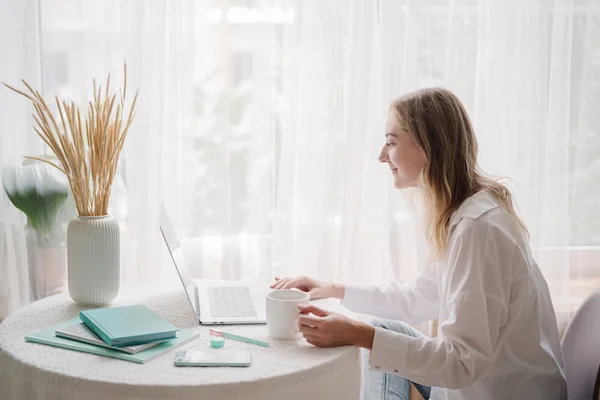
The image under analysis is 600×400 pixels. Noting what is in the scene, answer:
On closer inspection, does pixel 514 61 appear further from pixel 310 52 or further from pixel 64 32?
pixel 64 32

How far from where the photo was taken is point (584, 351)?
59.1 inches

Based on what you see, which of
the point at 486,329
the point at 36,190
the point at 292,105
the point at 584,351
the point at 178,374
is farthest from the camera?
the point at 292,105

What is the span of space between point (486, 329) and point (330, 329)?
0.31 m

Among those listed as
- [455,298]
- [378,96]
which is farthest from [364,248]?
[455,298]

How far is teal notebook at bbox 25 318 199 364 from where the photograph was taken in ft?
4.31

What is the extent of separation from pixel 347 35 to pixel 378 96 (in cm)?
24

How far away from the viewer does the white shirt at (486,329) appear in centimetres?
138

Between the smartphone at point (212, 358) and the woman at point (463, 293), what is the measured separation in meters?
Answer: 0.15

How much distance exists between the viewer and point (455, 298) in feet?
4.59

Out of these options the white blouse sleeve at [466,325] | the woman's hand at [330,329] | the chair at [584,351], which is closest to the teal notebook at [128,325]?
the woman's hand at [330,329]

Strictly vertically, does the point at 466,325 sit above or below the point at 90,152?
below

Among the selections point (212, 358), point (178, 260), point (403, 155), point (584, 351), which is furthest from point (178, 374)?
point (584, 351)

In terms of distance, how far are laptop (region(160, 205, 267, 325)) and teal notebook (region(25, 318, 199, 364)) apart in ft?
0.40

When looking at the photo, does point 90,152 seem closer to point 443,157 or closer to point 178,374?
point 178,374
